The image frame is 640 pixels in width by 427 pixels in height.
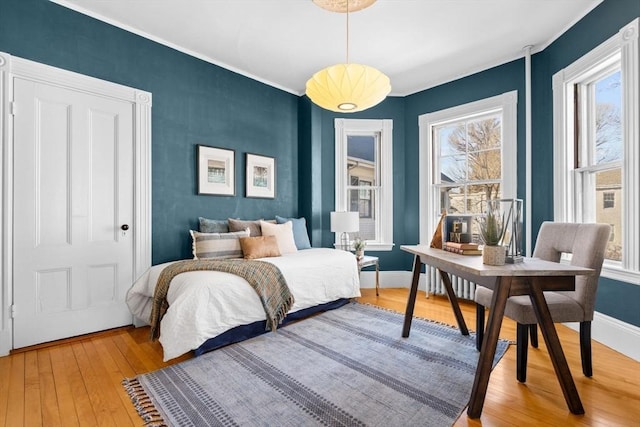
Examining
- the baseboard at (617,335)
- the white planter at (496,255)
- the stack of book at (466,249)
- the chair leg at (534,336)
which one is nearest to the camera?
the white planter at (496,255)

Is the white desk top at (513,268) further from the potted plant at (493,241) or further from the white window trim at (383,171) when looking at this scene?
the white window trim at (383,171)

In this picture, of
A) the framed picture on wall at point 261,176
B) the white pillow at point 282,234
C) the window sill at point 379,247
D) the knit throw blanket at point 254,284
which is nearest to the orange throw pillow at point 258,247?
the white pillow at point 282,234

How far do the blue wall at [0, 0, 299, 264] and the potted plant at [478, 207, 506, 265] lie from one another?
2851 millimetres

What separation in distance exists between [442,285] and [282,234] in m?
2.13

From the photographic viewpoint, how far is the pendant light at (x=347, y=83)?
242cm

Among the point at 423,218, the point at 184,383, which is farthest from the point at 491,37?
the point at 184,383

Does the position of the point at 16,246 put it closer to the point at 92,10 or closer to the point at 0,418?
the point at 0,418

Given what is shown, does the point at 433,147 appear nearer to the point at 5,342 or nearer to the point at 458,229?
the point at 458,229

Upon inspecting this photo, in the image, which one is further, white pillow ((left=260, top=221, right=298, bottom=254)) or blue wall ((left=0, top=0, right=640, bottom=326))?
white pillow ((left=260, top=221, right=298, bottom=254))

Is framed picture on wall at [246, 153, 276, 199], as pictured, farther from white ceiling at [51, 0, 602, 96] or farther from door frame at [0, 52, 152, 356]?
door frame at [0, 52, 152, 356]

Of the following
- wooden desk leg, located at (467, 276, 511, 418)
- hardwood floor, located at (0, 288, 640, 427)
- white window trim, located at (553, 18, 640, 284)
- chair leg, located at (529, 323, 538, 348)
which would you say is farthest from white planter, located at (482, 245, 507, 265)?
white window trim, located at (553, 18, 640, 284)

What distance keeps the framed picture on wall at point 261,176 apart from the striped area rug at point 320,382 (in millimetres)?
1910

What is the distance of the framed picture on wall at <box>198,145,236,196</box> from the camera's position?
3.56 meters

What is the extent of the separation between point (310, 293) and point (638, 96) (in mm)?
3014
